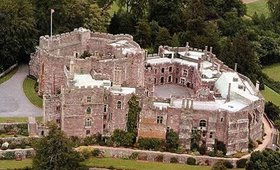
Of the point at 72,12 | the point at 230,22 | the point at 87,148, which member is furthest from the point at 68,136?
the point at 230,22

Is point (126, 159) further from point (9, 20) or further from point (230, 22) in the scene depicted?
point (230, 22)

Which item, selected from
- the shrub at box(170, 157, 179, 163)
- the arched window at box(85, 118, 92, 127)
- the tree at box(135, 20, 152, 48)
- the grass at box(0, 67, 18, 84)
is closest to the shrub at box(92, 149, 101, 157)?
the arched window at box(85, 118, 92, 127)

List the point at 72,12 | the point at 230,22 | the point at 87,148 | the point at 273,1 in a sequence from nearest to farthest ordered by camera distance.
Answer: the point at 87,148
the point at 72,12
the point at 230,22
the point at 273,1

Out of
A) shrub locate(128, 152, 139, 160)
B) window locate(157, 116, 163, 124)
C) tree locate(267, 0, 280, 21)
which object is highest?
tree locate(267, 0, 280, 21)

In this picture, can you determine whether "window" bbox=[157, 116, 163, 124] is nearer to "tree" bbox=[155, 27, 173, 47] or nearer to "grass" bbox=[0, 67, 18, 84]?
"grass" bbox=[0, 67, 18, 84]

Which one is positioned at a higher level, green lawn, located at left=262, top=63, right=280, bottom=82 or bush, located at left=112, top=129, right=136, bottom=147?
Result: green lawn, located at left=262, top=63, right=280, bottom=82

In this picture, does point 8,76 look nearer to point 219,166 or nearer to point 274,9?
point 219,166
